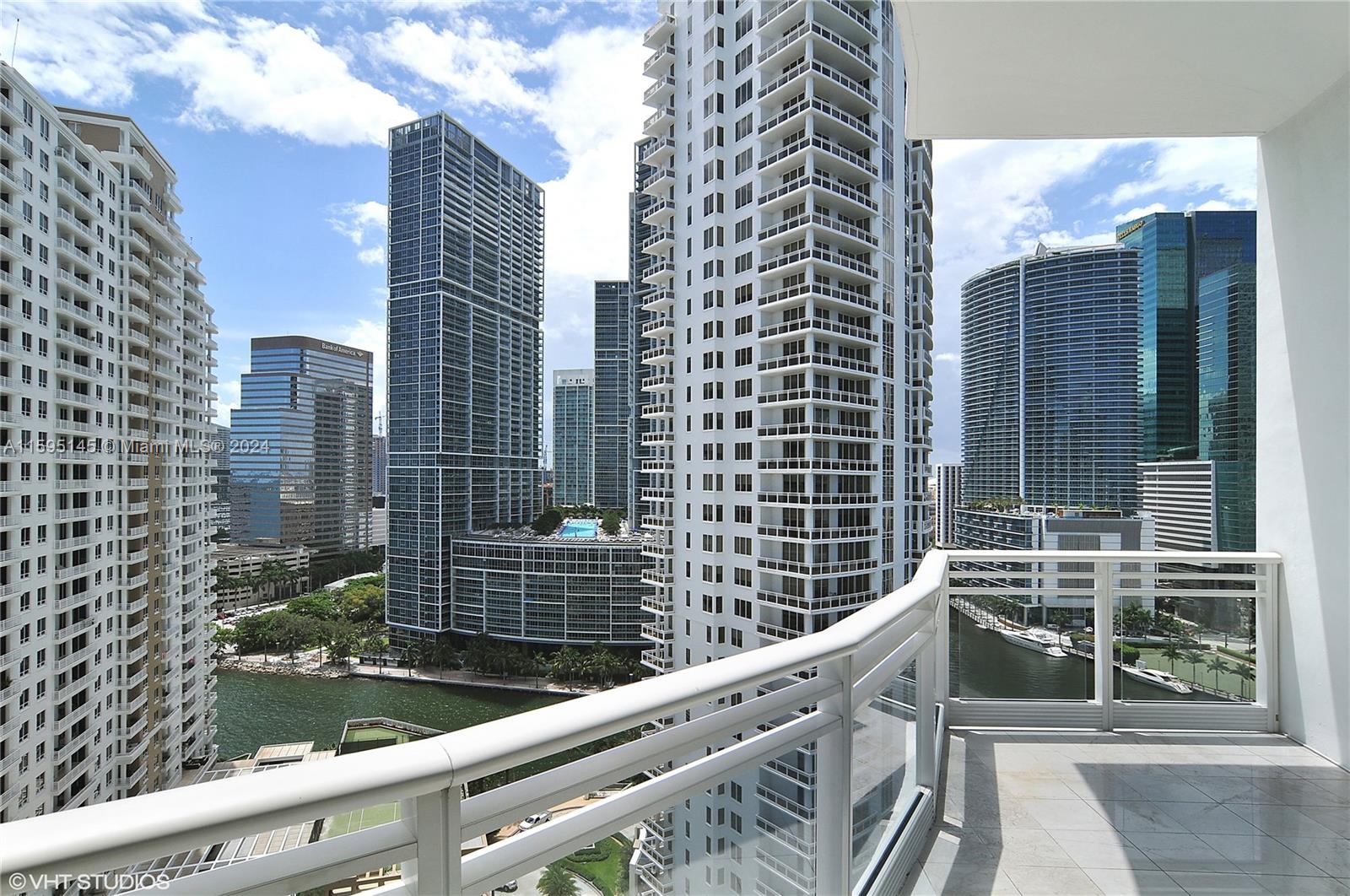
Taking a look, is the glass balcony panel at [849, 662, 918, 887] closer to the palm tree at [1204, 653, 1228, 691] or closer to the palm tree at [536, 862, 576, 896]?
the palm tree at [536, 862, 576, 896]

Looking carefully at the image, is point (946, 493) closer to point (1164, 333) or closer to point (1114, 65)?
point (1164, 333)

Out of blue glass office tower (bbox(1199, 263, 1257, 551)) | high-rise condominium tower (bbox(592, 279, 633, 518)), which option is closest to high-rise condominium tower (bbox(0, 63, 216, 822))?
high-rise condominium tower (bbox(592, 279, 633, 518))

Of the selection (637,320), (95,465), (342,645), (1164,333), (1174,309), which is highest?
(1174,309)

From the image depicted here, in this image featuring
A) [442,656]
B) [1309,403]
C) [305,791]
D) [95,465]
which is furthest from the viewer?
[442,656]

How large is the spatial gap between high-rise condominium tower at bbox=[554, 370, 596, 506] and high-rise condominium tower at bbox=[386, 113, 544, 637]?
654 inches

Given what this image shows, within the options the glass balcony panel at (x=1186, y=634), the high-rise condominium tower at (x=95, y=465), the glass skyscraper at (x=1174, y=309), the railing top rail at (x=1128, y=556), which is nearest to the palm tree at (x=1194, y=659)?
the glass balcony panel at (x=1186, y=634)

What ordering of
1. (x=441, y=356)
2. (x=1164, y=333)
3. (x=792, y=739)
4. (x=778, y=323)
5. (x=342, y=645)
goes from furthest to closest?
1. (x=1164, y=333)
2. (x=441, y=356)
3. (x=342, y=645)
4. (x=778, y=323)
5. (x=792, y=739)

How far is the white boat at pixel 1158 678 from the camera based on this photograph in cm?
305

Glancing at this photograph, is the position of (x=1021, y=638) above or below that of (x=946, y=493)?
above

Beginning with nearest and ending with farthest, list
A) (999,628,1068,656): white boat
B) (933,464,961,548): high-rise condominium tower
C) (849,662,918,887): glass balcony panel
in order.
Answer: (849,662,918,887): glass balcony panel
(999,628,1068,656): white boat
(933,464,961,548): high-rise condominium tower

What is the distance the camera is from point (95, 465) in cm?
1681

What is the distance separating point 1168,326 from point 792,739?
173 feet

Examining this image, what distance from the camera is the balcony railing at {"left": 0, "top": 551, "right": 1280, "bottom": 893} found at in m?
0.53

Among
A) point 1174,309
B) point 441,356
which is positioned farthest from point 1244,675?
point 1174,309
